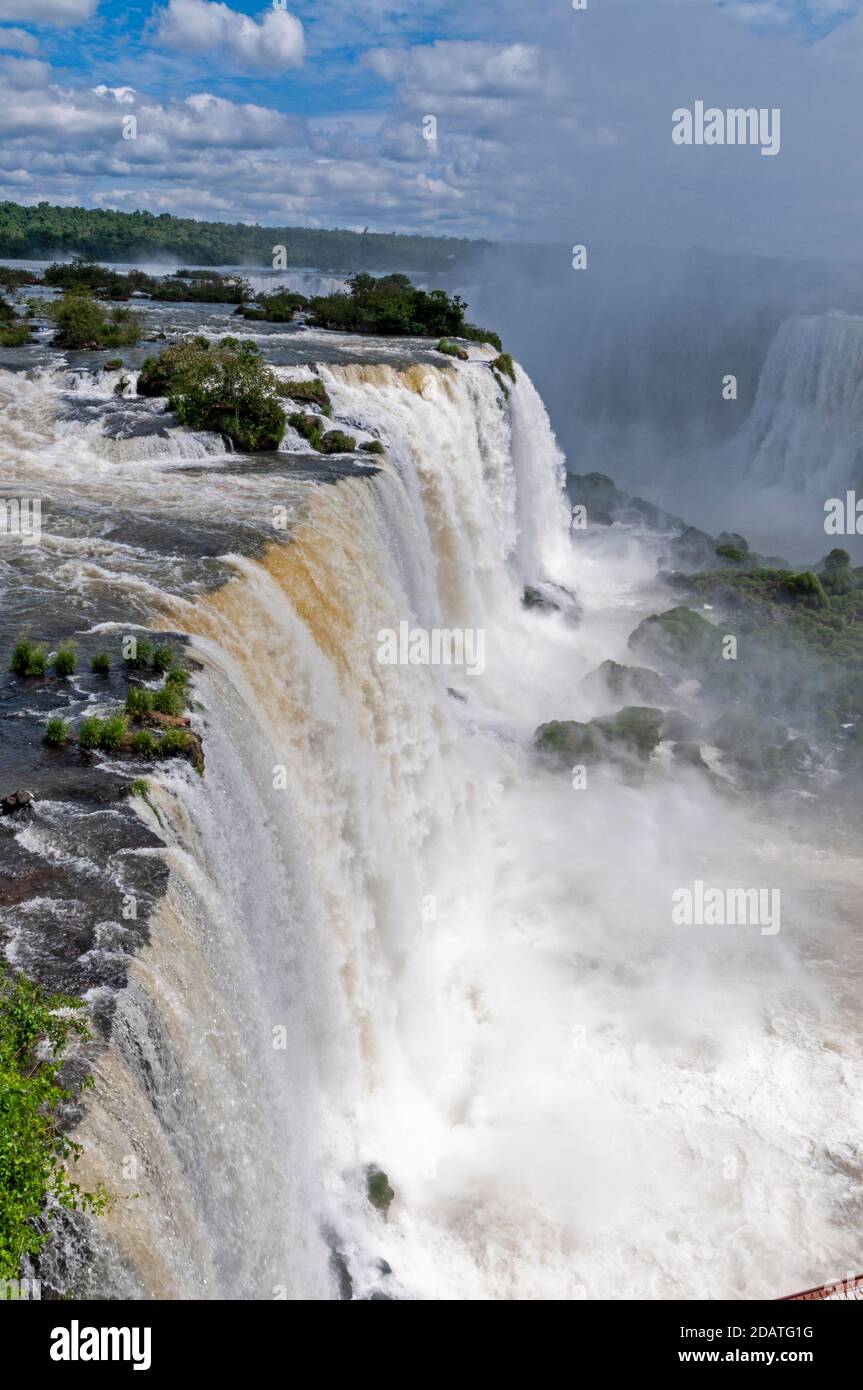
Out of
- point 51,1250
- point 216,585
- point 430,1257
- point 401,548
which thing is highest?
point 401,548

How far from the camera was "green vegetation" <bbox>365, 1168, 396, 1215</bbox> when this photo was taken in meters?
10.3

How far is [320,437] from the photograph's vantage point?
19859 millimetres

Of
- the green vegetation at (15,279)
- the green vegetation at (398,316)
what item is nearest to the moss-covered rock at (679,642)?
the green vegetation at (398,316)

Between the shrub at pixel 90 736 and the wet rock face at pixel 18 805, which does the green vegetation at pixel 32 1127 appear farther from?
the shrub at pixel 90 736

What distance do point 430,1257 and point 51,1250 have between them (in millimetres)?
6281

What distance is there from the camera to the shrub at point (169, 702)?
9711mm

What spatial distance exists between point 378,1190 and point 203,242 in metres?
83.1

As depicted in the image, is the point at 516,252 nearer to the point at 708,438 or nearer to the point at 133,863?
the point at 708,438

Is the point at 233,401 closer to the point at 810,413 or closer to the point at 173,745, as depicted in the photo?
the point at 173,745

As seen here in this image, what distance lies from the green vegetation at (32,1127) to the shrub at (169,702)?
3.78 meters

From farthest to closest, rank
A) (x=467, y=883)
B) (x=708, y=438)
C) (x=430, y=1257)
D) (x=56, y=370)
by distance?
1. (x=708, y=438)
2. (x=56, y=370)
3. (x=467, y=883)
4. (x=430, y=1257)

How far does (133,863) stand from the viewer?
26.1 ft

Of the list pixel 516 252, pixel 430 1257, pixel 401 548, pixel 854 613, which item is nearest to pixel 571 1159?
pixel 430 1257

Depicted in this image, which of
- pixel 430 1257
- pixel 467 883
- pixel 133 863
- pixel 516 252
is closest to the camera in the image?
pixel 133 863
